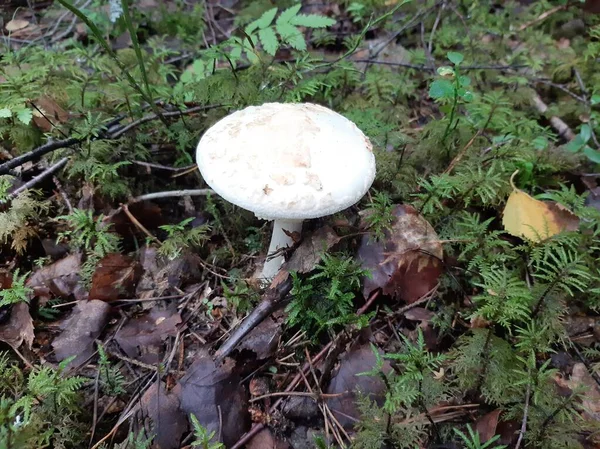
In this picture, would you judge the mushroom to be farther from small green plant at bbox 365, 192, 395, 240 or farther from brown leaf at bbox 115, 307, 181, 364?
brown leaf at bbox 115, 307, 181, 364

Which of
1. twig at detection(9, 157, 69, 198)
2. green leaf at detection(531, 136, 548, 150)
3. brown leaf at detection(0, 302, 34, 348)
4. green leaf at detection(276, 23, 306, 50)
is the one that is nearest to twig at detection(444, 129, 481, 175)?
green leaf at detection(531, 136, 548, 150)

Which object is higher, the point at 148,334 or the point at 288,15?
the point at 288,15

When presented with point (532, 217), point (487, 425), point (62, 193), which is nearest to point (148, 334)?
point (62, 193)

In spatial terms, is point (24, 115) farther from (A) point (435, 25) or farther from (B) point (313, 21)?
(A) point (435, 25)

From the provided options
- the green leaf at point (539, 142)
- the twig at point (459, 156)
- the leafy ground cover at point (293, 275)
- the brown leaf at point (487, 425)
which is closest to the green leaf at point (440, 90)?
the leafy ground cover at point (293, 275)

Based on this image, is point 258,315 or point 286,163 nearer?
point 286,163

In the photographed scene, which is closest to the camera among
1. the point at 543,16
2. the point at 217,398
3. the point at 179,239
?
the point at 217,398

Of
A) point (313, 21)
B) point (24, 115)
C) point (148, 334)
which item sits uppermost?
point (313, 21)
